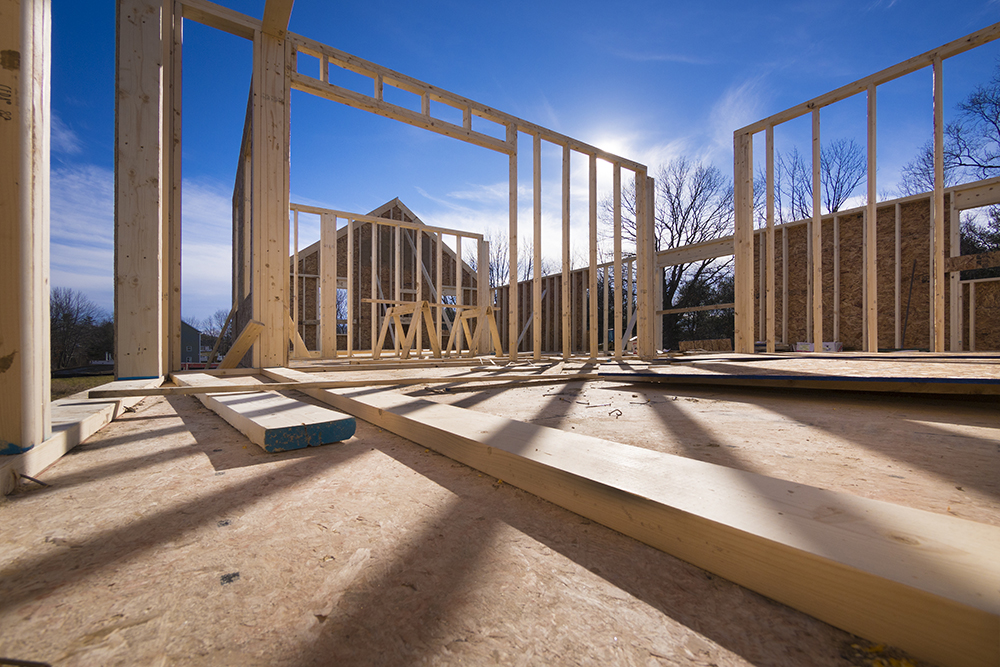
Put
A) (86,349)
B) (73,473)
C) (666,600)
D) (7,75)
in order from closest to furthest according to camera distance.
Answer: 1. (666,600)
2. (7,75)
3. (73,473)
4. (86,349)

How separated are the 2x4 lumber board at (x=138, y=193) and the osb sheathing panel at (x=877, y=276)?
11.6 meters

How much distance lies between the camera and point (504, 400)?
7.47ft

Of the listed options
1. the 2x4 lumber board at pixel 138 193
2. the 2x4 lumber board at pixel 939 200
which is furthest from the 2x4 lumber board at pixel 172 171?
the 2x4 lumber board at pixel 939 200

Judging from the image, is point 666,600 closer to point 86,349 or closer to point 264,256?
point 264,256

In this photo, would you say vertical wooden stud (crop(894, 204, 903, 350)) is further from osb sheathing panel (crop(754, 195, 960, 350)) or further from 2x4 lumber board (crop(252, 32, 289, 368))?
2x4 lumber board (crop(252, 32, 289, 368))

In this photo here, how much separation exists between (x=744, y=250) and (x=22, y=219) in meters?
6.61

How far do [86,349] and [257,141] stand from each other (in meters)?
19.8

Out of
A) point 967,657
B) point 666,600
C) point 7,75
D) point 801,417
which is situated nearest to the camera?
point 967,657

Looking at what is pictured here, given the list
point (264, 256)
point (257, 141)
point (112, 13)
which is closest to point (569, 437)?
point (264, 256)

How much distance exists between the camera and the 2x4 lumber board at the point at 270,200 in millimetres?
3883

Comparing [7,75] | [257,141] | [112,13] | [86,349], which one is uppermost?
[112,13]

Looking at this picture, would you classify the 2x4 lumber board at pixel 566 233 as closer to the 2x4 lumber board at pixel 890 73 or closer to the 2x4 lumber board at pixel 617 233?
the 2x4 lumber board at pixel 617 233

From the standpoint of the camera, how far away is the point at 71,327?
16.2m

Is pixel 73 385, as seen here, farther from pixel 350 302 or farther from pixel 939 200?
pixel 939 200
